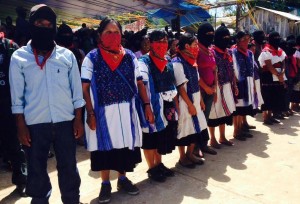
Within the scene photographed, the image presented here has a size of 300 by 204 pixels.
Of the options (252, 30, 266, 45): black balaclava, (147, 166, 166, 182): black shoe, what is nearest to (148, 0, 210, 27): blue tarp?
(252, 30, 266, 45): black balaclava

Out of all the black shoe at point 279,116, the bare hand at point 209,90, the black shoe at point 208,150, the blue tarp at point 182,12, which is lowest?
the black shoe at point 208,150

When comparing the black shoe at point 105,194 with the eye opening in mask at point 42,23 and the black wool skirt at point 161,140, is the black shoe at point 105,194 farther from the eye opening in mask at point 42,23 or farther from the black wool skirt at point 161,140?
the eye opening in mask at point 42,23

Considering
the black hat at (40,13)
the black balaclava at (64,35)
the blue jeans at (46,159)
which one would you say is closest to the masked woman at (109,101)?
the blue jeans at (46,159)

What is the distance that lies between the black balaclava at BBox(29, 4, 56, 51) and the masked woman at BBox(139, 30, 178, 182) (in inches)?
45.0

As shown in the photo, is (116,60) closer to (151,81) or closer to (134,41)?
(151,81)

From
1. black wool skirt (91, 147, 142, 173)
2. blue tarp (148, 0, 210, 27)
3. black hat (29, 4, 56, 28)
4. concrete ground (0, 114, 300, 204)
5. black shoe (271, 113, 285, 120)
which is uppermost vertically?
blue tarp (148, 0, 210, 27)

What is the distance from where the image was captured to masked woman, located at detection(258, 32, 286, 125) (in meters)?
5.85

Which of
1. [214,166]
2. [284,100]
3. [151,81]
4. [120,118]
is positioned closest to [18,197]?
[120,118]

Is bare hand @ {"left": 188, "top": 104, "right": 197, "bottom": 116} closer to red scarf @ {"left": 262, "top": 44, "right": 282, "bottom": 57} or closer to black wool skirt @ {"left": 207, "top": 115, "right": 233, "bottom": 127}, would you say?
black wool skirt @ {"left": 207, "top": 115, "right": 233, "bottom": 127}

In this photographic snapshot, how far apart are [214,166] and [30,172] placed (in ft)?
7.87

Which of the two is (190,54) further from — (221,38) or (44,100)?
(44,100)

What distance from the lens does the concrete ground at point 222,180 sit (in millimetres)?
3235

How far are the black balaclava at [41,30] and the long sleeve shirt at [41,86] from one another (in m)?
→ 0.08

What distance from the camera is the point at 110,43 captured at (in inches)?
118
